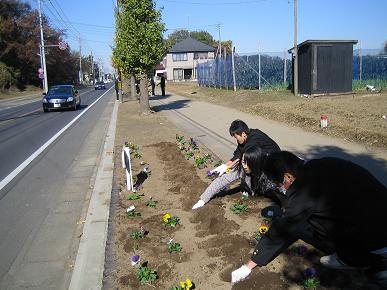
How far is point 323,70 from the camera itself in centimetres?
1991

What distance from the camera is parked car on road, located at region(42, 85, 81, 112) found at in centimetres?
2419

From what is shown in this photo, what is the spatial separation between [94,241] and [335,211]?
2699 mm

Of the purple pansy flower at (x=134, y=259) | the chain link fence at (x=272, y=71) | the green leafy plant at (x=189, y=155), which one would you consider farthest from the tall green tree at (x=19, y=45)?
the purple pansy flower at (x=134, y=259)

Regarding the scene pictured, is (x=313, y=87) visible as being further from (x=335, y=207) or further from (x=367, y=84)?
(x=335, y=207)

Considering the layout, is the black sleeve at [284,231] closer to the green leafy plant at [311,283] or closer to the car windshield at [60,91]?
the green leafy plant at [311,283]

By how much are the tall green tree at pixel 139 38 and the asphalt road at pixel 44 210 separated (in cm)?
534

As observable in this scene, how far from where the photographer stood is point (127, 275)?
396cm

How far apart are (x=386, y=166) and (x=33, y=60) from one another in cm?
6612

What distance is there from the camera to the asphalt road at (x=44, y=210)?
4.29 meters

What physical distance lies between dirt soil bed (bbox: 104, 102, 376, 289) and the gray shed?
45.3 ft

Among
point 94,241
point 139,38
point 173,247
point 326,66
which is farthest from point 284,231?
point 326,66

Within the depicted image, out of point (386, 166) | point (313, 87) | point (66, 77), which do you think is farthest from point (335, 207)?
point (66, 77)

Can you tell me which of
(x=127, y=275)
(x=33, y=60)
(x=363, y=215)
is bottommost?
(x=127, y=275)

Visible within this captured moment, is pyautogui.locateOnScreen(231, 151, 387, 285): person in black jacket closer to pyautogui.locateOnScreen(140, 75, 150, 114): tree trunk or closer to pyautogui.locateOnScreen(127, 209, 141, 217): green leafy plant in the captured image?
pyautogui.locateOnScreen(127, 209, 141, 217): green leafy plant
